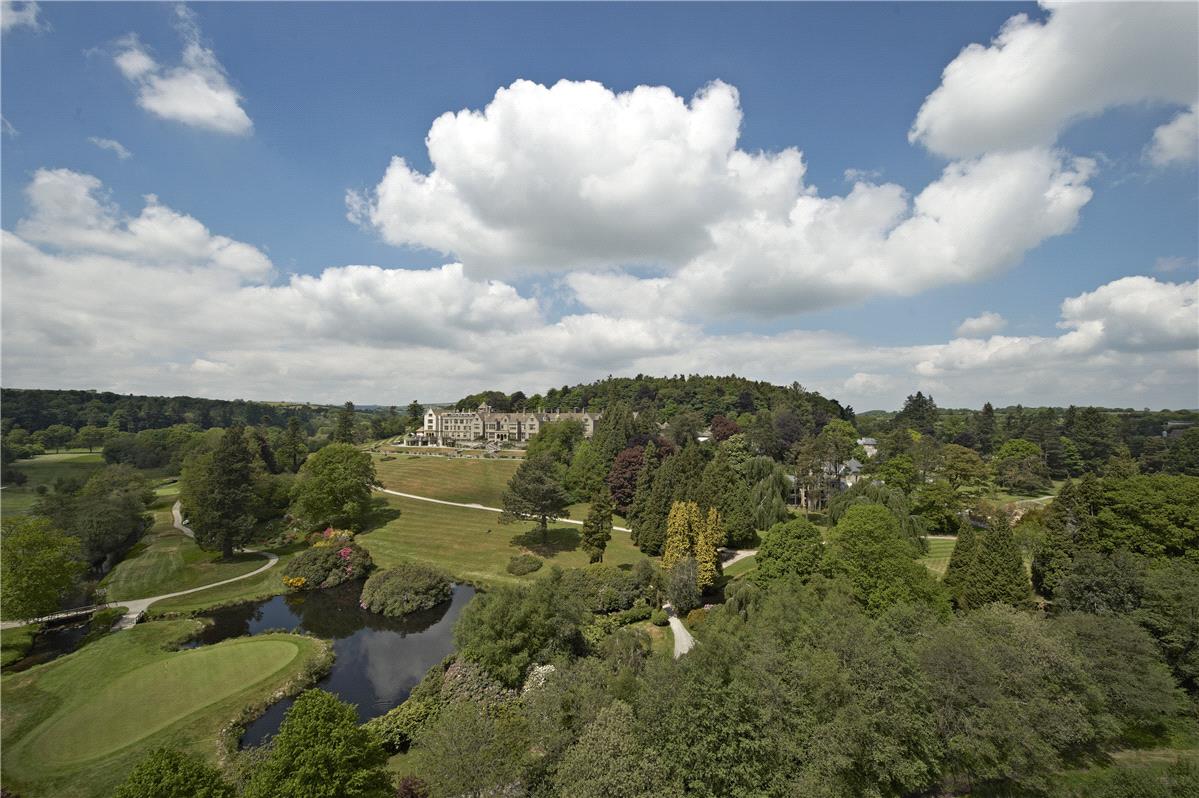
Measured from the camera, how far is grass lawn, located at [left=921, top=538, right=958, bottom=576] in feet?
126

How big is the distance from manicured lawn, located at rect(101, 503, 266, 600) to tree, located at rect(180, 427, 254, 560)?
1.82 m

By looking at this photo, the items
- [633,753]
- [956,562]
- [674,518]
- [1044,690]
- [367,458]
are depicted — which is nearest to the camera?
[633,753]

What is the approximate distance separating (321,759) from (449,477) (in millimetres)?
62324

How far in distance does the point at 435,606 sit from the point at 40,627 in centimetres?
2586

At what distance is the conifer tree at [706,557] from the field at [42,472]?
6896 cm

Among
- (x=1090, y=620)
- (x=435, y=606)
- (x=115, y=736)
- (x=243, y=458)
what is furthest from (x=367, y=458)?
(x=1090, y=620)

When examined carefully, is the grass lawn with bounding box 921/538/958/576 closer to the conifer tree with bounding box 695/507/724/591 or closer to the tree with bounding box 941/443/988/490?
the tree with bounding box 941/443/988/490

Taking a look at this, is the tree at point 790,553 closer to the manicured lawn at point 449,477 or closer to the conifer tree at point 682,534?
the conifer tree at point 682,534

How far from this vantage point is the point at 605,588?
3506 centimetres

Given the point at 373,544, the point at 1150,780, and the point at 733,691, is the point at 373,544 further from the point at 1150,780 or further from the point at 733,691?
the point at 1150,780

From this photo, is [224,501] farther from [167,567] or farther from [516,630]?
[516,630]

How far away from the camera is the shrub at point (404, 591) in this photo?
37.3 metres

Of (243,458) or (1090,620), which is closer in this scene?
(1090,620)

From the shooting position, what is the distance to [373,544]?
164ft
